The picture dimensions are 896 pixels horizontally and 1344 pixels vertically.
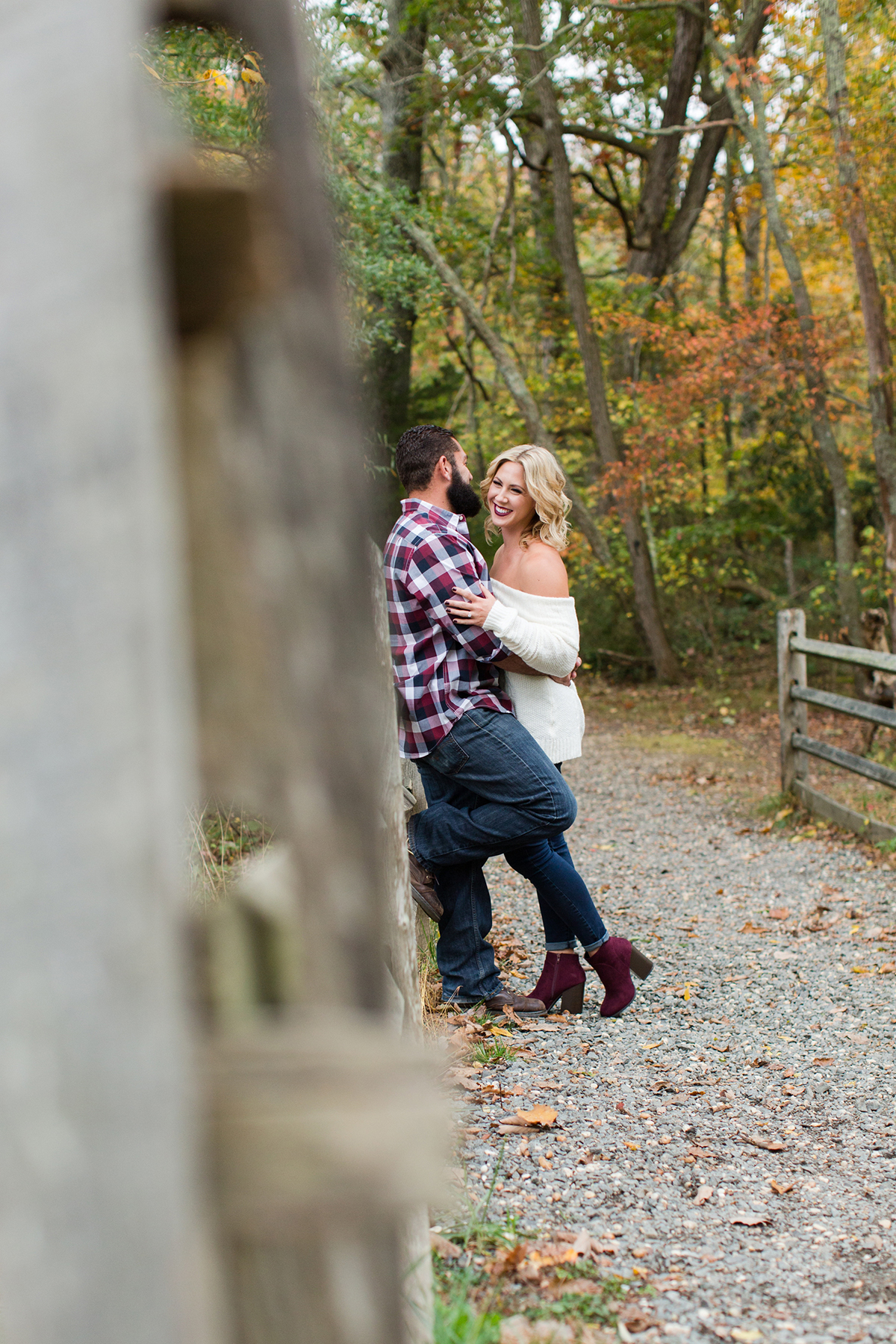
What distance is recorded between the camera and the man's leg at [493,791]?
3.68m

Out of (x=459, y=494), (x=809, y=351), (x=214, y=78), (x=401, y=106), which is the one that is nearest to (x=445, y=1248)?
(x=459, y=494)

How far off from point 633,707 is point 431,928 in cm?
920

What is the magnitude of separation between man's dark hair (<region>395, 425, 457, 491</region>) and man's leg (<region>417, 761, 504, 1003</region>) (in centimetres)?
105

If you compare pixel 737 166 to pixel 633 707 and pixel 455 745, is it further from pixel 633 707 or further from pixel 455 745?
pixel 455 745

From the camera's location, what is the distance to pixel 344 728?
96 centimetres

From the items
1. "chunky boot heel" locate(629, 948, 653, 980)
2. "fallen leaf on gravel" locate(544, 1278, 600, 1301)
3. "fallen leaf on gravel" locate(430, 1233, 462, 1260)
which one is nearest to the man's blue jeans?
"chunky boot heel" locate(629, 948, 653, 980)

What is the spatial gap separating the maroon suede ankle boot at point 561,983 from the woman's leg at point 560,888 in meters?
0.11

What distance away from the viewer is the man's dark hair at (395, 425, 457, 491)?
3730 millimetres

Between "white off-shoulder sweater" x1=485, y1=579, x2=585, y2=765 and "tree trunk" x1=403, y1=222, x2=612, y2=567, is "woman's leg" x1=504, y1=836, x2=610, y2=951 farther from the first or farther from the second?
"tree trunk" x1=403, y1=222, x2=612, y2=567

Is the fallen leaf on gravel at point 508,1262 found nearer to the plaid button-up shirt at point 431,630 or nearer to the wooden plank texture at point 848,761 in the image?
the plaid button-up shirt at point 431,630

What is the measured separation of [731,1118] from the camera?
10.7 feet

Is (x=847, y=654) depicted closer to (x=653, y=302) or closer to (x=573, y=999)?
(x=573, y=999)

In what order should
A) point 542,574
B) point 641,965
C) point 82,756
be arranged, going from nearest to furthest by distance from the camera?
point 82,756 → point 542,574 → point 641,965

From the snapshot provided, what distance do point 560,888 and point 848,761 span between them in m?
3.90
